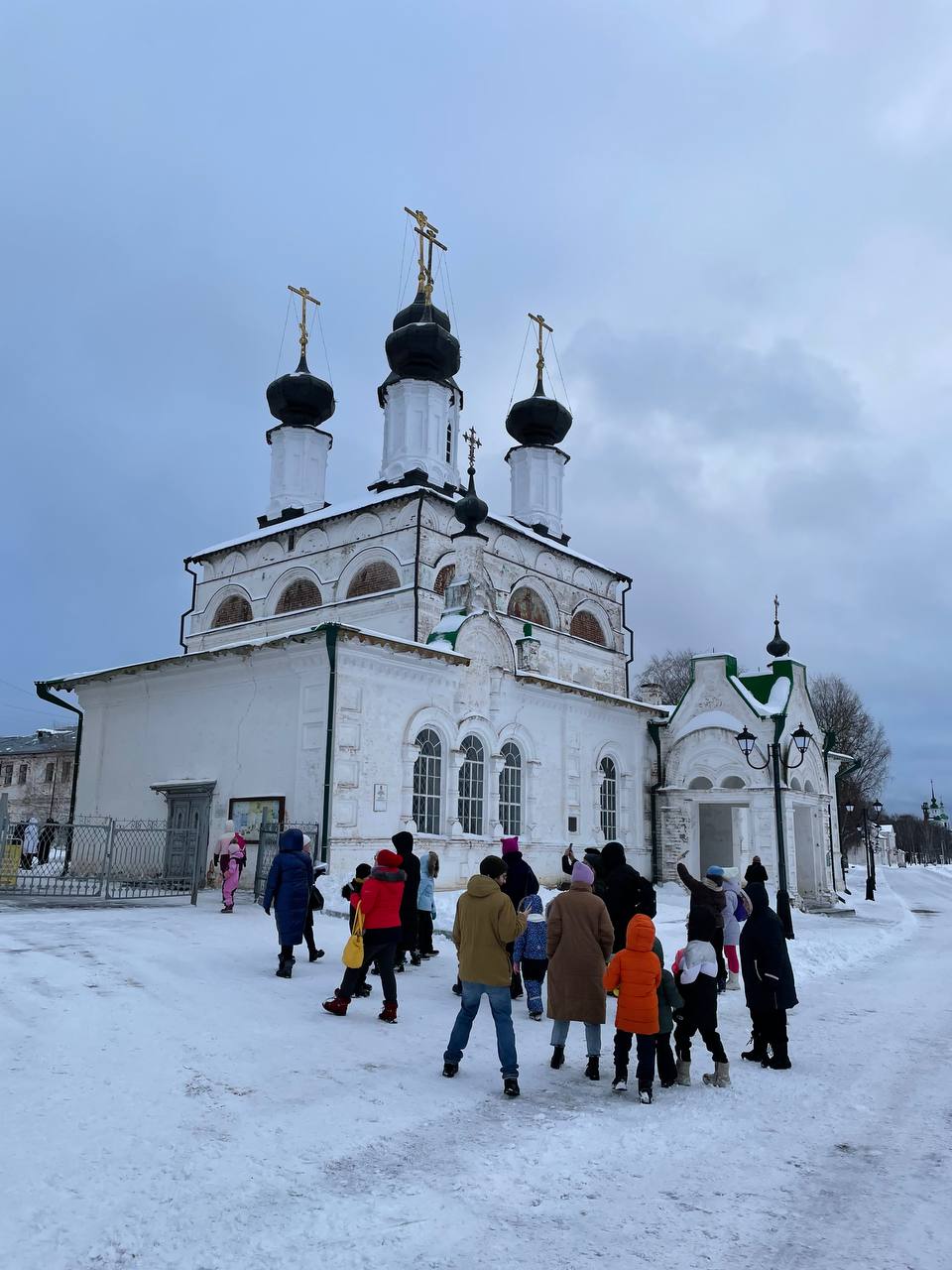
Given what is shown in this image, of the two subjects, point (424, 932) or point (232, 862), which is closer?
point (424, 932)

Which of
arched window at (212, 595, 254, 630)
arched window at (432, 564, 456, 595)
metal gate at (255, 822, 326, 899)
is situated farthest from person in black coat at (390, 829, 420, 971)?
arched window at (212, 595, 254, 630)

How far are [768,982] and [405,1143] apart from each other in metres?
3.09

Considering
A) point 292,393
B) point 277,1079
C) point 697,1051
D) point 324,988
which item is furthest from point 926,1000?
point 292,393

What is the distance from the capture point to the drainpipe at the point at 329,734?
15133 mm

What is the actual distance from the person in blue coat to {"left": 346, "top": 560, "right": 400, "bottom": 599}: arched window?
16152mm

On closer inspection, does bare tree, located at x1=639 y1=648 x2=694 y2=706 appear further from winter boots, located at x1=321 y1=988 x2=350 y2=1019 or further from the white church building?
winter boots, located at x1=321 y1=988 x2=350 y2=1019

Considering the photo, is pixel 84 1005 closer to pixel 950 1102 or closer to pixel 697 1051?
pixel 697 1051

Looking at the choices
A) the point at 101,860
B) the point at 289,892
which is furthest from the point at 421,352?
the point at 289,892

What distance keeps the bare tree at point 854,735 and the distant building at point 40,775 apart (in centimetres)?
3570

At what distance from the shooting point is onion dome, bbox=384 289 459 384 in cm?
2789

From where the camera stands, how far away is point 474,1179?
14.5ft

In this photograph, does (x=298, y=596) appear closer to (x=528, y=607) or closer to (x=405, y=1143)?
(x=528, y=607)

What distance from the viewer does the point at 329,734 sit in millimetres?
15469

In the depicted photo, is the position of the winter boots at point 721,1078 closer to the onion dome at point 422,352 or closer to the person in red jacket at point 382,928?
the person in red jacket at point 382,928
